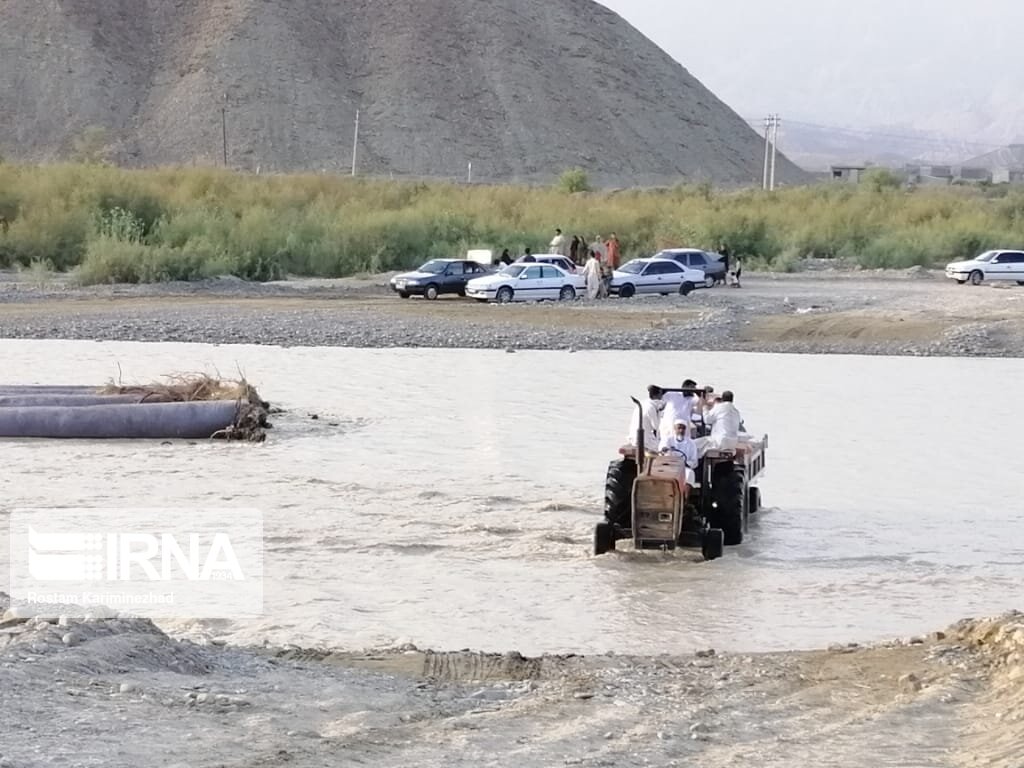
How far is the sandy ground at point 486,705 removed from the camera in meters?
7.62

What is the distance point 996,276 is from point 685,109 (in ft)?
257

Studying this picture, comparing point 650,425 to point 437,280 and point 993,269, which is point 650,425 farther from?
point 993,269

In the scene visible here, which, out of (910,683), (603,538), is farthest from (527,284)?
(910,683)

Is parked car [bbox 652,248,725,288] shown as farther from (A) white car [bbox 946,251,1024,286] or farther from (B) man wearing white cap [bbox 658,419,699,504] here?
(B) man wearing white cap [bbox 658,419,699,504]

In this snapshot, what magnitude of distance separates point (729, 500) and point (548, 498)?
317cm

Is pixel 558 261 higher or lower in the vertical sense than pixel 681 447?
higher

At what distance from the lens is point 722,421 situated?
46.4ft

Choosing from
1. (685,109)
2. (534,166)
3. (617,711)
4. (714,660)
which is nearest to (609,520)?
(714,660)

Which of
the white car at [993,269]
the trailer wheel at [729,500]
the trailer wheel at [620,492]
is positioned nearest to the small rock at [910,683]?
the trailer wheel at [620,492]

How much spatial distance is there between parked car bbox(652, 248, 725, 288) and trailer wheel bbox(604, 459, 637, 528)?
31.4m

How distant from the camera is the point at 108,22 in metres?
113

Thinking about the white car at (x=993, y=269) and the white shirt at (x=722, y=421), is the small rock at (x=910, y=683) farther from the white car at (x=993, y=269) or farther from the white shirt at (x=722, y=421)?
the white car at (x=993, y=269)

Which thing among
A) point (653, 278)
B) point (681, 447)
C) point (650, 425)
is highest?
point (653, 278)

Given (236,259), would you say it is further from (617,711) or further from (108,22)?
(108,22)
